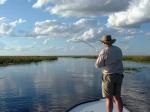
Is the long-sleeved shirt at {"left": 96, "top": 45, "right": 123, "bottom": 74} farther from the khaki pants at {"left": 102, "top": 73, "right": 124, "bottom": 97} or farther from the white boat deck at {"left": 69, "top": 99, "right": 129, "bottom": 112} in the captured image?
the white boat deck at {"left": 69, "top": 99, "right": 129, "bottom": 112}

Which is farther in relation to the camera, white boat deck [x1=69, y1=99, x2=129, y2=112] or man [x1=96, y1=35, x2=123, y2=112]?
white boat deck [x1=69, y1=99, x2=129, y2=112]

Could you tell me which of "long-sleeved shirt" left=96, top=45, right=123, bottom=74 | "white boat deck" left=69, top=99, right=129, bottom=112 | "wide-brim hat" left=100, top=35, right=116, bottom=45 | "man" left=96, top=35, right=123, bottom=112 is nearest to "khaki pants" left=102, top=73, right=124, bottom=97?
"man" left=96, top=35, right=123, bottom=112

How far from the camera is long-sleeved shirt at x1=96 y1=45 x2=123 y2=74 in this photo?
7.21m

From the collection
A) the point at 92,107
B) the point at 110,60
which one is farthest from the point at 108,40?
the point at 92,107

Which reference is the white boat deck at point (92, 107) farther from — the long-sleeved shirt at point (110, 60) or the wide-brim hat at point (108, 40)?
the wide-brim hat at point (108, 40)

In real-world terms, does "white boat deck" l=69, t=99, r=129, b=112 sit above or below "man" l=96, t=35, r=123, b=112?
below

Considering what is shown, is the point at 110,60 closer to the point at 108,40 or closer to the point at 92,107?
the point at 108,40

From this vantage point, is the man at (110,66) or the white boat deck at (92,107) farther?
the white boat deck at (92,107)

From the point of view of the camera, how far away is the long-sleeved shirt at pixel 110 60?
7215mm

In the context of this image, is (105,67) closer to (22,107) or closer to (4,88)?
(22,107)

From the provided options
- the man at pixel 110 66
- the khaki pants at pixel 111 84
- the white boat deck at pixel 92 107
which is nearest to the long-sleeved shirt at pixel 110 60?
the man at pixel 110 66

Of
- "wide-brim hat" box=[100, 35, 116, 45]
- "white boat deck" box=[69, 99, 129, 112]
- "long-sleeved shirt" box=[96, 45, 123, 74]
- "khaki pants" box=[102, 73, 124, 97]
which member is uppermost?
"wide-brim hat" box=[100, 35, 116, 45]

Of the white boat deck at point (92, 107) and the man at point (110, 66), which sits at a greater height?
the man at point (110, 66)

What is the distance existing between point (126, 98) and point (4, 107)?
6153 mm
